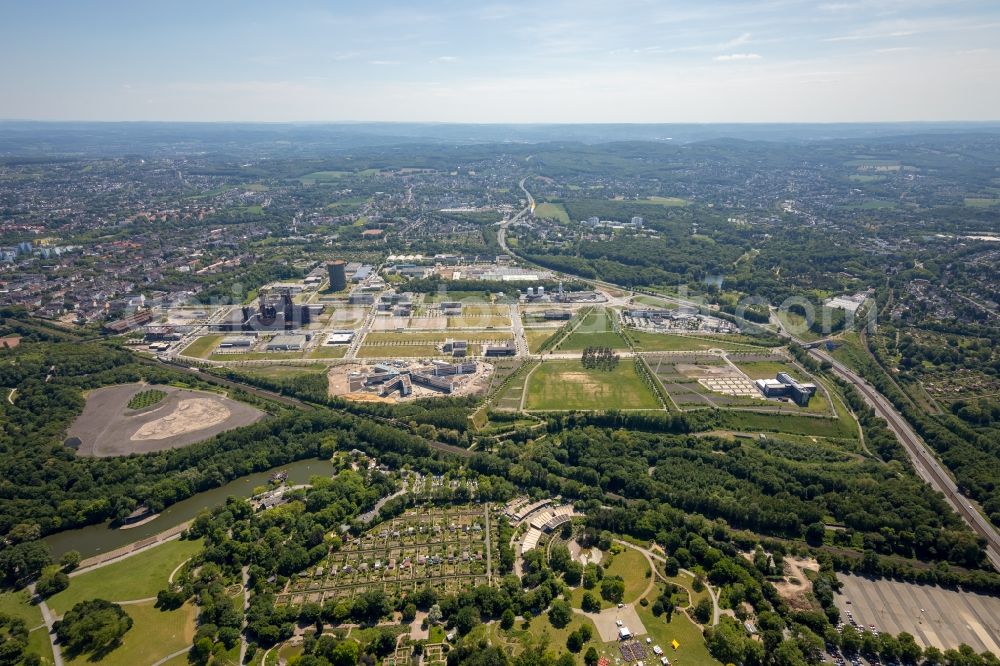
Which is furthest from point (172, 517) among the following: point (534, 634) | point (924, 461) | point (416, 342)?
point (924, 461)

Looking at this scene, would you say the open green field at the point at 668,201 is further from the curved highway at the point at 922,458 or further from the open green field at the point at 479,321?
the open green field at the point at 479,321

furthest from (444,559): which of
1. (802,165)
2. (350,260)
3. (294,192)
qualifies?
(802,165)

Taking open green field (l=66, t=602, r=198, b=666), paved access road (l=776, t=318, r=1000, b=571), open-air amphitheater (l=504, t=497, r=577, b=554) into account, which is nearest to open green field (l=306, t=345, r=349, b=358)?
open-air amphitheater (l=504, t=497, r=577, b=554)

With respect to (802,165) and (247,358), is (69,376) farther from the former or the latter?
(802,165)

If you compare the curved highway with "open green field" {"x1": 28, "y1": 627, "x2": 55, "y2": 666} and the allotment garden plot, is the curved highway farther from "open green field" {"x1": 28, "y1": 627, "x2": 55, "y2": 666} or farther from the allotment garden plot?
"open green field" {"x1": 28, "y1": 627, "x2": 55, "y2": 666}

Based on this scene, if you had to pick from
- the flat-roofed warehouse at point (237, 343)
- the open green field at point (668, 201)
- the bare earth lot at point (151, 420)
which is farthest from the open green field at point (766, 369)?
the open green field at point (668, 201)

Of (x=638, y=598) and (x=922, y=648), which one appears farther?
(x=638, y=598)

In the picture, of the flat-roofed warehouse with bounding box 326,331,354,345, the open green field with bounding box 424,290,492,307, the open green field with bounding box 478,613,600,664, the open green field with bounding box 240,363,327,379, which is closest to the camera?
the open green field with bounding box 478,613,600,664
